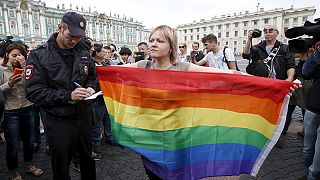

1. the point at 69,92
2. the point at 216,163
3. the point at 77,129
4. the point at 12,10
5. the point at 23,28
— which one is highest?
the point at 12,10

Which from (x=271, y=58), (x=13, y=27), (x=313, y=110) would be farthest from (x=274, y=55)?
(x=13, y=27)

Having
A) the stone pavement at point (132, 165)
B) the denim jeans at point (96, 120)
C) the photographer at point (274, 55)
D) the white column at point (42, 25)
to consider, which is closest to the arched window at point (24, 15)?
the white column at point (42, 25)

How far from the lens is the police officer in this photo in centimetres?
226

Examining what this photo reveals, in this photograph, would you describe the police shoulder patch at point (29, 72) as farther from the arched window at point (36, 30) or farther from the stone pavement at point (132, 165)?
the arched window at point (36, 30)

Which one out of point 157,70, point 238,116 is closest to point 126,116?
point 157,70

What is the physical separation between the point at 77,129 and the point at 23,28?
80.6 meters

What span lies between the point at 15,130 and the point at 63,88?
150 cm

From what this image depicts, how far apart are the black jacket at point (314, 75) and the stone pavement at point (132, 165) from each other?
1.27 metres

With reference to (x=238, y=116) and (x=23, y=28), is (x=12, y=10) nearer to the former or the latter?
(x=23, y=28)

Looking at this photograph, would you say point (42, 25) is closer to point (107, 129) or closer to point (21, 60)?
point (107, 129)

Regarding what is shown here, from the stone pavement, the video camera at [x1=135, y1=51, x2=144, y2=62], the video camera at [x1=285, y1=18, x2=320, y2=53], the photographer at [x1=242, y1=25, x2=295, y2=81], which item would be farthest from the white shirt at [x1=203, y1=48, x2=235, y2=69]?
the video camera at [x1=285, y1=18, x2=320, y2=53]

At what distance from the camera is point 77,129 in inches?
97.8

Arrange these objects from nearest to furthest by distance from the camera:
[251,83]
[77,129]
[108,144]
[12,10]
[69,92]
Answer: [251,83]
[69,92]
[77,129]
[108,144]
[12,10]

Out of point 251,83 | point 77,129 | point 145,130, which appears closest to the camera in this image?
point 251,83
